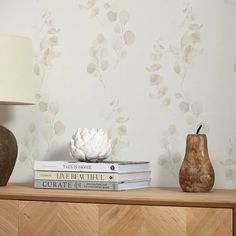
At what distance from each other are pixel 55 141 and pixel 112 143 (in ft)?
0.78

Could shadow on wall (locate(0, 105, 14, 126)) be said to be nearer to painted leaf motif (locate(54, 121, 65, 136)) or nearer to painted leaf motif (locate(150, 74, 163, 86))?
painted leaf motif (locate(54, 121, 65, 136))

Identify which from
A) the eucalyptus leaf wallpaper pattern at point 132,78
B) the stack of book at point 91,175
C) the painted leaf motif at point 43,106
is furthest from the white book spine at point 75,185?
the painted leaf motif at point 43,106

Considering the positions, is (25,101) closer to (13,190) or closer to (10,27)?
(13,190)

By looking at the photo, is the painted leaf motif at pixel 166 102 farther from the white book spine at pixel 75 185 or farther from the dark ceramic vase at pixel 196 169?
the white book spine at pixel 75 185

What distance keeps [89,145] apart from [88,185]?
0.45ft

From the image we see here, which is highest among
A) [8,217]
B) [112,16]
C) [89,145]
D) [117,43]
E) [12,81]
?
[112,16]

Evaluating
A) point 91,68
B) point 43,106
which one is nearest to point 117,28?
point 91,68

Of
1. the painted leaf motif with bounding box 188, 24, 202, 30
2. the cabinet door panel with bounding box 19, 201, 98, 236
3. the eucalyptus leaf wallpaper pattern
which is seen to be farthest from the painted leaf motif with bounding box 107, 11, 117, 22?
the cabinet door panel with bounding box 19, 201, 98, 236

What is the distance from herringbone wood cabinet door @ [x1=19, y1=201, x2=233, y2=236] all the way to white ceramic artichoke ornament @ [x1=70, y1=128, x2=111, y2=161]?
225 mm

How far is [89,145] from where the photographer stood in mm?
2021

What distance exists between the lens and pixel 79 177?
6.53ft

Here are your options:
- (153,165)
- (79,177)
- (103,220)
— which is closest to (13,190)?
(79,177)

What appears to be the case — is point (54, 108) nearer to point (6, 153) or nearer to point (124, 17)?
point (6, 153)

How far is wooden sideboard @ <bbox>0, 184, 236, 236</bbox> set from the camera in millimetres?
1706
